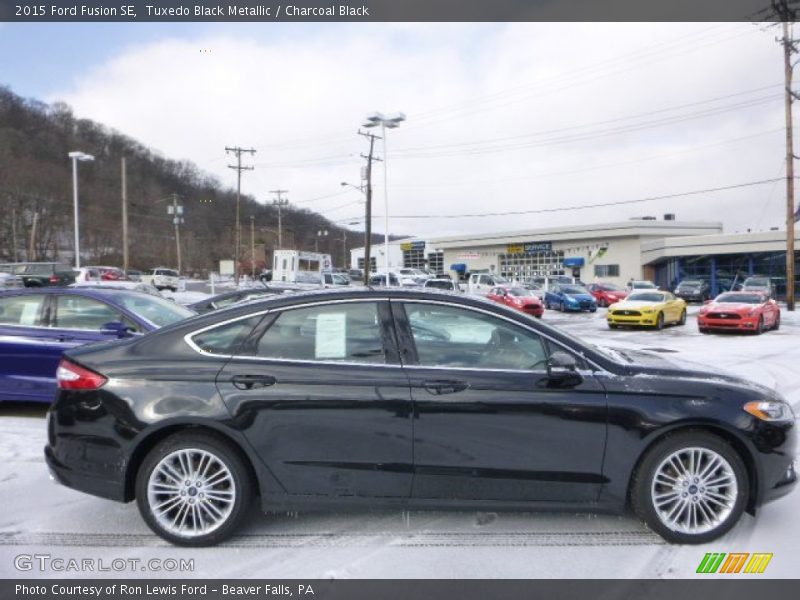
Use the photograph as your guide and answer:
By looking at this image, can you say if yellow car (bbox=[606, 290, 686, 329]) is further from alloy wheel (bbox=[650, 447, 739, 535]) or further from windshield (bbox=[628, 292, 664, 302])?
alloy wheel (bbox=[650, 447, 739, 535])

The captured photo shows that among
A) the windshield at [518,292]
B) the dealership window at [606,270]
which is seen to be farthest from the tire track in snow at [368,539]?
the dealership window at [606,270]

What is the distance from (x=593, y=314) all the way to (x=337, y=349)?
26907mm

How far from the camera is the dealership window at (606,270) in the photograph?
53.5 m

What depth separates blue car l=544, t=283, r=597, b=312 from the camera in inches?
1161

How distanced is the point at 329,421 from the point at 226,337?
0.85 m

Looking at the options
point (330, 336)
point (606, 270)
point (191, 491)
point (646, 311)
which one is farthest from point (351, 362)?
point (606, 270)

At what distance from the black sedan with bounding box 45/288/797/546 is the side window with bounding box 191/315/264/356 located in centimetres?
1

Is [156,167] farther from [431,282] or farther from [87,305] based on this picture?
[87,305]

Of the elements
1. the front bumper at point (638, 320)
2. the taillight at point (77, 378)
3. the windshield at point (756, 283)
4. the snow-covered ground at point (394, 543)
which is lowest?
the snow-covered ground at point (394, 543)

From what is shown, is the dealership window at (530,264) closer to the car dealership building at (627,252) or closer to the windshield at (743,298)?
the car dealership building at (627,252)

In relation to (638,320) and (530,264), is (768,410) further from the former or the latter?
(530,264)

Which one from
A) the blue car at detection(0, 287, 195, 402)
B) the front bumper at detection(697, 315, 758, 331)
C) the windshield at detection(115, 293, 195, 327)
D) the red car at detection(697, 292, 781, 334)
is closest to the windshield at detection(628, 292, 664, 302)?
the red car at detection(697, 292, 781, 334)

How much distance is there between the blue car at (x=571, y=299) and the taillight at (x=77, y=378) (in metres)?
27.6
